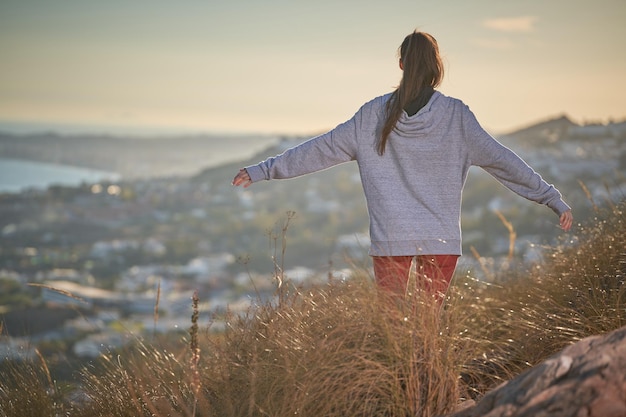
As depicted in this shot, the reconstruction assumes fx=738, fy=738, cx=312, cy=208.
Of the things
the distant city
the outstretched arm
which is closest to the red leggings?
the outstretched arm

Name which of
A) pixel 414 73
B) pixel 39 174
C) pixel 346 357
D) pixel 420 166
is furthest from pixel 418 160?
pixel 39 174

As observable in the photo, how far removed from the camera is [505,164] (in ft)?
11.0

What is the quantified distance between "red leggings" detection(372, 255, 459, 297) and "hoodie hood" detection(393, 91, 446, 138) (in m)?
0.55

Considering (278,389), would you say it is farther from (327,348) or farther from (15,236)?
(15,236)

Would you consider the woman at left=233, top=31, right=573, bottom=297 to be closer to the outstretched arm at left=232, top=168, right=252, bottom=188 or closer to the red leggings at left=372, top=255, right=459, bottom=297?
the red leggings at left=372, top=255, right=459, bottom=297

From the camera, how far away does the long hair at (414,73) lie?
318cm

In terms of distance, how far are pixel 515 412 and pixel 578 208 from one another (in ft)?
62.9

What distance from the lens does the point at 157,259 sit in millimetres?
41906

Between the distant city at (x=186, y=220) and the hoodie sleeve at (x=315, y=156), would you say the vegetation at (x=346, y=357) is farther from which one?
the distant city at (x=186, y=220)

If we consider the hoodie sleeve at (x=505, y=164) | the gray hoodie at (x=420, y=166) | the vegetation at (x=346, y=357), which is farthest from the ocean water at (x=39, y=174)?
the hoodie sleeve at (x=505, y=164)

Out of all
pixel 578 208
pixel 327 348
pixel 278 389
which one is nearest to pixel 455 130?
pixel 327 348

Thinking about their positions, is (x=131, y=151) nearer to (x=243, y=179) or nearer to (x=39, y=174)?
(x=39, y=174)

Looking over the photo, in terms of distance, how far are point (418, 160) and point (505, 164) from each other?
42 cm

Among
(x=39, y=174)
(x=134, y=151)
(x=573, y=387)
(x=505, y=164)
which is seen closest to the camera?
(x=573, y=387)
